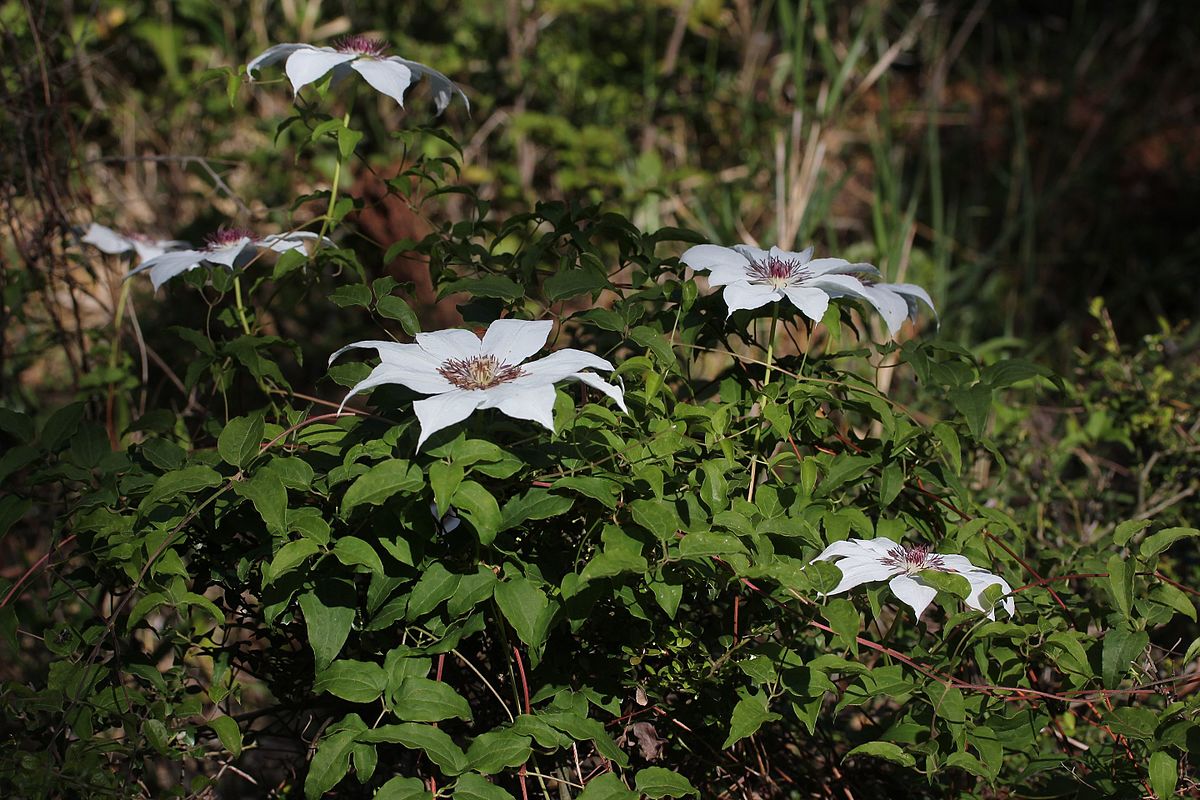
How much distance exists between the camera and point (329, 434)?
46.8 inches

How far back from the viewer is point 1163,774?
3.43 feet

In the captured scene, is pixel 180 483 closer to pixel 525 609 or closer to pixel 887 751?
pixel 525 609

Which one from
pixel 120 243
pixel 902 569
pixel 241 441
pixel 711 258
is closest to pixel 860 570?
pixel 902 569

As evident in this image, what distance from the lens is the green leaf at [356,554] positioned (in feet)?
3.37

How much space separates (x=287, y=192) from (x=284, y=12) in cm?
76

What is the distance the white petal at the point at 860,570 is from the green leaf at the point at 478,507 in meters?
0.35

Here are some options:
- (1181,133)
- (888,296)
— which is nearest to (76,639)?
(888,296)

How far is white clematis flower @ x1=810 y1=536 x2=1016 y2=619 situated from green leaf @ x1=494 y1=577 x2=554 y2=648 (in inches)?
11.1

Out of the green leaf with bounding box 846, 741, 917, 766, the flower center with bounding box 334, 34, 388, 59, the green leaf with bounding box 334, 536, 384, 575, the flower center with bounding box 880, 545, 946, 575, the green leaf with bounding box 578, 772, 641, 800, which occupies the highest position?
the flower center with bounding box 334, 34, 388, 59

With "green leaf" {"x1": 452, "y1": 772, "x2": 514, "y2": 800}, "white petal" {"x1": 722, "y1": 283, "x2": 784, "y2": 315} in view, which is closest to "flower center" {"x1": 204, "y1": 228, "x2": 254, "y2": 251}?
"white petal" {"x1": 722, "y1": 283, "x2": 784, "y2": 315}

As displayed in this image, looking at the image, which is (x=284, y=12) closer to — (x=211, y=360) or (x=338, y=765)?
(x=211, y=360)

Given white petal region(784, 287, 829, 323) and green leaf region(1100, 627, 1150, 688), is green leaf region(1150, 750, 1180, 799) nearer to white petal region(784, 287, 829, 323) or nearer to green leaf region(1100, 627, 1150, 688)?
green leaf region(1100, 627, 1150, 688)

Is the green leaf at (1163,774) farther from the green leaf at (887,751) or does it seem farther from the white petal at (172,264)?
the white petal at (172,264)

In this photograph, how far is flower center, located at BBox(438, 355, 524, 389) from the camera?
3.50ft
